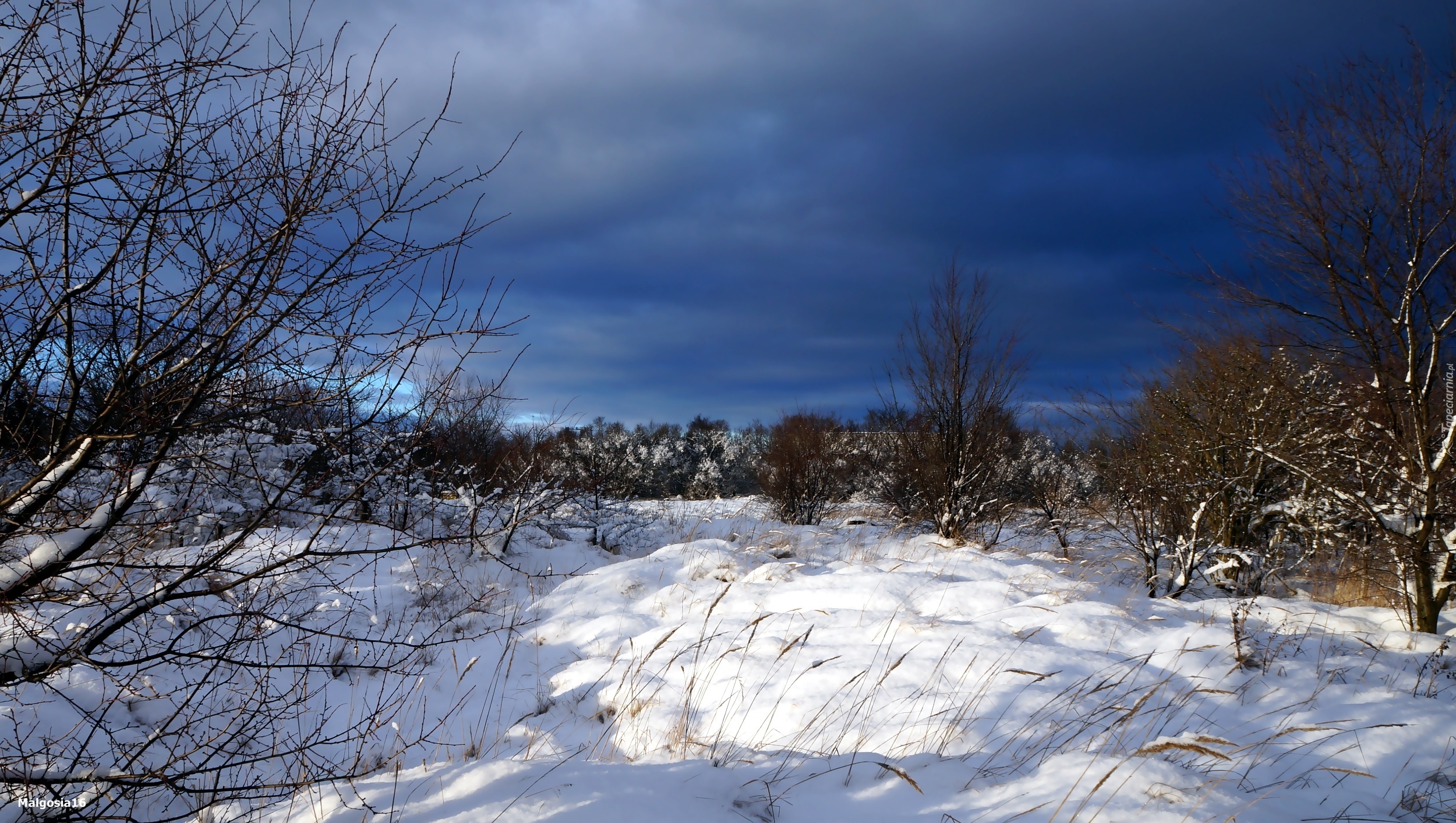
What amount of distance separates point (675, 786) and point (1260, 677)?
351 centimetres

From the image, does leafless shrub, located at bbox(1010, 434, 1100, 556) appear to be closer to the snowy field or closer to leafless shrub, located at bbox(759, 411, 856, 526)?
leafless shrub, located at bbox(759, 411, 856, 526)

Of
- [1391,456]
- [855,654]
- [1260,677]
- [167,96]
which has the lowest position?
[1260,677]

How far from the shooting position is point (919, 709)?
324cm

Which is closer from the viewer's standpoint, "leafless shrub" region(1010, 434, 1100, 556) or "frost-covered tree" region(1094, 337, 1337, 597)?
"frost-covered tree" region(1094, 337, 1337, 597)

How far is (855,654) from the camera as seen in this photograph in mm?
3943

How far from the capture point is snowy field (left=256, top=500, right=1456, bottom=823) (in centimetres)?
231

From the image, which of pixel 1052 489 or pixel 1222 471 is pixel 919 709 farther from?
pixel 1052 489

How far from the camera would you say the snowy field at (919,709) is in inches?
91.1

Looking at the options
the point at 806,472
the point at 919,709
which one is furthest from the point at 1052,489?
the point at 919,709

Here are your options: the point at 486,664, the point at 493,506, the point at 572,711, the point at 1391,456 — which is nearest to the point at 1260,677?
the point at 1391,456

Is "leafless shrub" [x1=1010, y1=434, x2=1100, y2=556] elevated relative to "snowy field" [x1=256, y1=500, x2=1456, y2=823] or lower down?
elevated

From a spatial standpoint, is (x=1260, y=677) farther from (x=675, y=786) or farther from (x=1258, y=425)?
(x=1258, y=425)

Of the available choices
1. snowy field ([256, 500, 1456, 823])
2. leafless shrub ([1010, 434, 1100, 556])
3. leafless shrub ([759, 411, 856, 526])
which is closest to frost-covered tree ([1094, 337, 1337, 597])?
snowy field ([256, 500, 1456, 823])

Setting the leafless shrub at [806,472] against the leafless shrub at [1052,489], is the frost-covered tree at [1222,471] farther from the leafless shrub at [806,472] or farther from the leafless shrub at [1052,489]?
the leafless shrub at [806,472]
